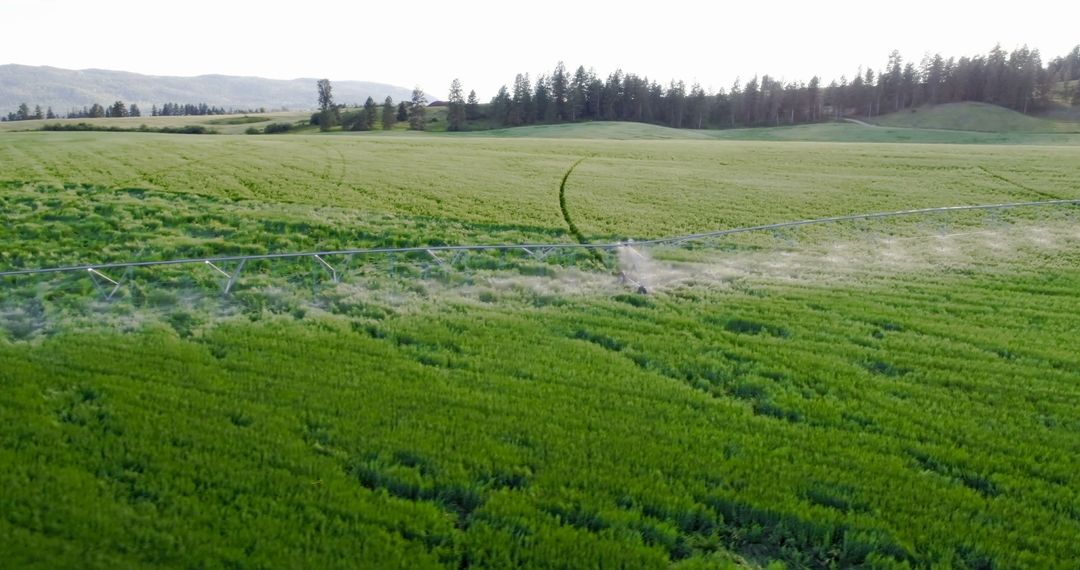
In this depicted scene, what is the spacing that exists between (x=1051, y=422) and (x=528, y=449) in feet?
20.7

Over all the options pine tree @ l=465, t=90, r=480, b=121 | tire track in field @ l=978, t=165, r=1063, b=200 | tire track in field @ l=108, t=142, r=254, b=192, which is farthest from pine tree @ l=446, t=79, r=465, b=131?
tire track in field @ l=978, t=165, r=1063, b=200

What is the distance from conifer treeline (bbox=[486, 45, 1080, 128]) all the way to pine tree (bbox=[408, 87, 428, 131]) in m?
11.3

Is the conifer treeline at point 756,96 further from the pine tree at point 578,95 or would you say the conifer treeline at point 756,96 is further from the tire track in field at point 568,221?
the tire track in field at point 568,221

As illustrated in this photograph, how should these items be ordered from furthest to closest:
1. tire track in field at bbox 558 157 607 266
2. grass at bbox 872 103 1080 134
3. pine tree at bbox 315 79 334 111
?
pine tree at bbox 315 79 334 111
grass at bbox 872 103 1080 134
tire track in field at bbox 558 157 607 266

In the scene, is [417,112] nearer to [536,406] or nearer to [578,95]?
[578,95]

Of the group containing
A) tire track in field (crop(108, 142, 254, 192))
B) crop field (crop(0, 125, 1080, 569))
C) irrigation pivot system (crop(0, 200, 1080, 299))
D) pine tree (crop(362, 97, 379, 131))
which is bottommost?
crop field (crop(0, 125, 1080, 569))

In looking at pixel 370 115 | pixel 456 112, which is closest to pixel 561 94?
pixel 456 112

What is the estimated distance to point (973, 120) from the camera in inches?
3767

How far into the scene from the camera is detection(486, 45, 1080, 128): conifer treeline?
357 feet

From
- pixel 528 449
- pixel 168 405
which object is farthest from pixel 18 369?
pixel 528 449

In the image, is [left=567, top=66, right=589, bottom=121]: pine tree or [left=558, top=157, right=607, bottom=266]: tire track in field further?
[left=567, top=66, right=589, bottom=121]: pine tree

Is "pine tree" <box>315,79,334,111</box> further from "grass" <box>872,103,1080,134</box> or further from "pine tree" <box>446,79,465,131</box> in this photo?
"grass" <box>872,103,1080,134</box>

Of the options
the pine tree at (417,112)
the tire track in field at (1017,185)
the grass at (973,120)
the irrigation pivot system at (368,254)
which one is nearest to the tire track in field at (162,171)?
the irrigation pivot system at (368,254)

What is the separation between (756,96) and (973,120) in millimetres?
31826
